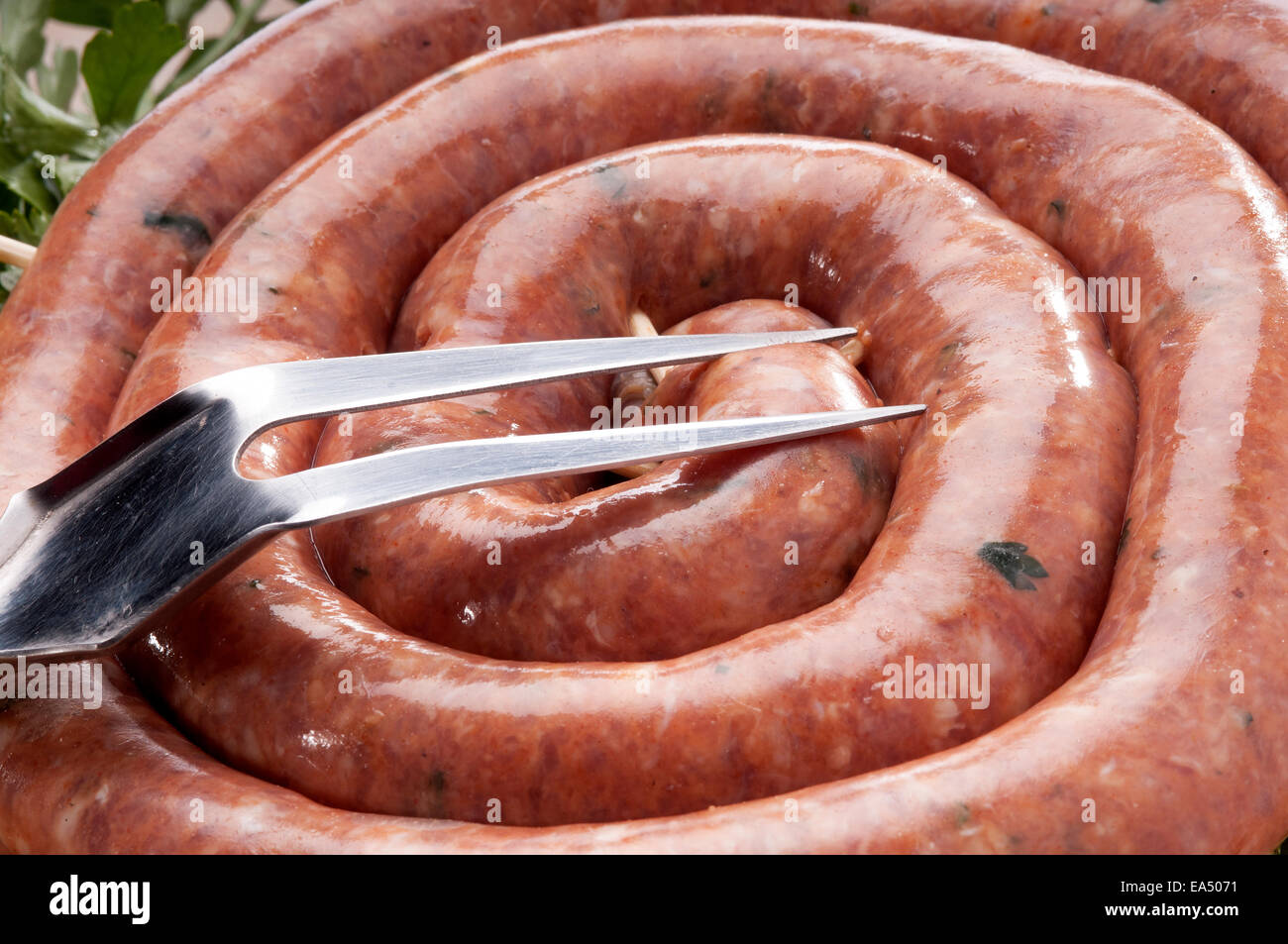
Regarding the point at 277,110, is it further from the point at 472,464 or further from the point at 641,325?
the point at 472,464

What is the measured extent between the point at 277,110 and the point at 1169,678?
2.21 m

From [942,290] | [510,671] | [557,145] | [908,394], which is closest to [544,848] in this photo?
[510,671]

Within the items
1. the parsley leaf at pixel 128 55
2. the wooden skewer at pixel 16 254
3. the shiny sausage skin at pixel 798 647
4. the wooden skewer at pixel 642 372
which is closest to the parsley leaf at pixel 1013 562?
the shiny sausage skin at pixel 798 647

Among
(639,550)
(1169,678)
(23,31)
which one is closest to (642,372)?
(639,550)

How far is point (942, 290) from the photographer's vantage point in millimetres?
2404

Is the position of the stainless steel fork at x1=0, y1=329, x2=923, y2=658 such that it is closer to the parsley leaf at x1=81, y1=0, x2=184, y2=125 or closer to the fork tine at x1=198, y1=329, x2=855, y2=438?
the fork tine at x1=198, y1=329, x2=855, y2=438

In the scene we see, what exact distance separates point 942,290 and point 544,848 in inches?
48.1

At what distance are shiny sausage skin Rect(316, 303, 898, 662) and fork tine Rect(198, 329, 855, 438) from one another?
0.19 m

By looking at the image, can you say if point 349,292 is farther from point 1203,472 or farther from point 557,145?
point 1203,472

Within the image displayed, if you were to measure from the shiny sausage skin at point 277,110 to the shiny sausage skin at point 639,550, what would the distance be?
2.43 feet

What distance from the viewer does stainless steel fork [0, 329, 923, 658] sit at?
→ 6.01 feet

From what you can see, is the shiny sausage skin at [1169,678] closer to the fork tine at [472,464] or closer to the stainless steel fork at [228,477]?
the stainless steel fork at [228,477]

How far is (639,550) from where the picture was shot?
2.07m

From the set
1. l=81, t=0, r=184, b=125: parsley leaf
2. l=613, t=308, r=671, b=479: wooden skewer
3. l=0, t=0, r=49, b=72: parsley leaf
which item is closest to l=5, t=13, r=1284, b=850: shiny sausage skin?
l=613, t=308, r=671, b=479: wooden skewer
